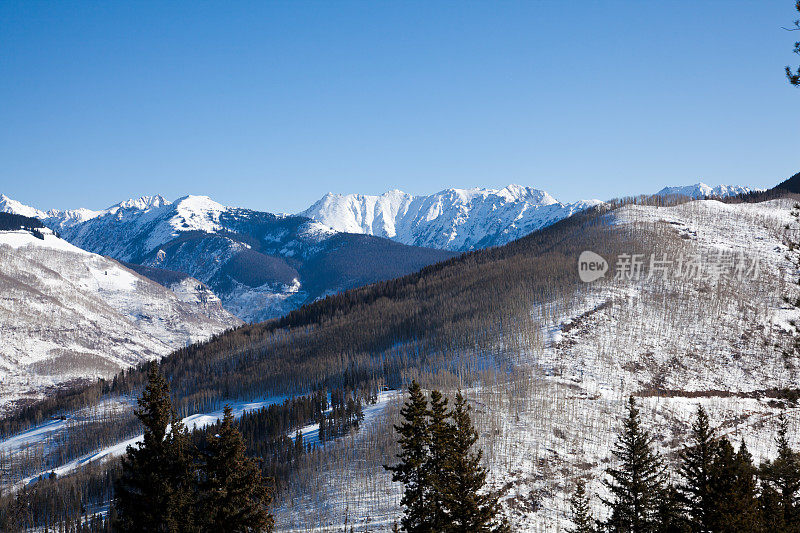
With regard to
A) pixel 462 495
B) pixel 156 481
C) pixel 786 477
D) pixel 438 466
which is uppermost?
pixel 786 477

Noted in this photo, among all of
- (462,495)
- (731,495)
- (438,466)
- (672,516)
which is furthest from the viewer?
(672,516)

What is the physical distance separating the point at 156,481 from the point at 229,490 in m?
5.32

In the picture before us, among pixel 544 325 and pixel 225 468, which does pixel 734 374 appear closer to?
pixel 544 325

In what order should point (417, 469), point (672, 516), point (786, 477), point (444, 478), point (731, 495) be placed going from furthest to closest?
point (672, 516), point (417, 469), point (444, 478), point (731, 495), point (786, 477)

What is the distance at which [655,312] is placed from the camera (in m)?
180

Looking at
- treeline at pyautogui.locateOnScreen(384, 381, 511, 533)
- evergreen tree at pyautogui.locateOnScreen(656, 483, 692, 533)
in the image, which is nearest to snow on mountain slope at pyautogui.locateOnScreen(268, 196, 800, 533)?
evergreen tree at pyautogui.locateOnScreen(656, 483, 692, 533)

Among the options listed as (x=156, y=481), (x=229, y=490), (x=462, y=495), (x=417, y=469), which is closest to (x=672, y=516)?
(x=462, y=495)

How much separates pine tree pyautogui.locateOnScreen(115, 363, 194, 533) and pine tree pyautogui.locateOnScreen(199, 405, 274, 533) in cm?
237

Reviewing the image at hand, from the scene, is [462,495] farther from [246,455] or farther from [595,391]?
[595,391]

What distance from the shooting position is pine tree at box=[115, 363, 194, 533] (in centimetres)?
3550

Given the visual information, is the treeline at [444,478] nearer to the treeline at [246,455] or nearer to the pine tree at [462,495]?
the pine tree at [462,495]

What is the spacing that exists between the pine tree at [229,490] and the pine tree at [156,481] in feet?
A: 7.77

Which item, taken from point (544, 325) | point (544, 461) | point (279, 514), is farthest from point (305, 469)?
point (544, 325)

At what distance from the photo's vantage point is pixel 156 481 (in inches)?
1399
